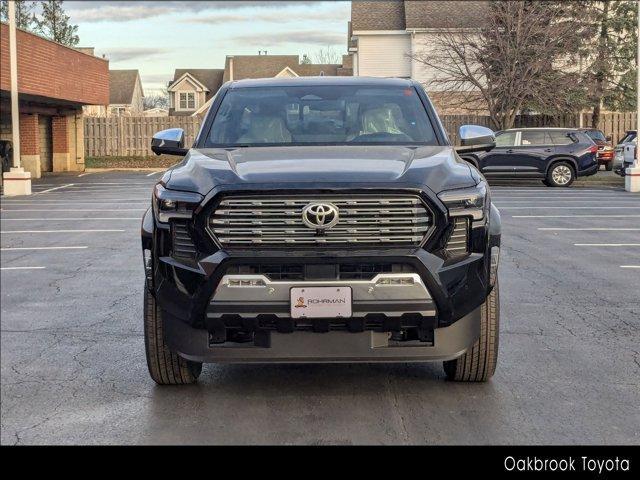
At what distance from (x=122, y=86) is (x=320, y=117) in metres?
80.2

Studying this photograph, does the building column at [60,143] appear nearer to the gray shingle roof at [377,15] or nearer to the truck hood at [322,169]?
the gray shingle roof at [377,15]

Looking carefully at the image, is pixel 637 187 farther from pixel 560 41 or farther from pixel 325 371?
pixel 325 371

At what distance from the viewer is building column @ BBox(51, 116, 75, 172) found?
3394cm

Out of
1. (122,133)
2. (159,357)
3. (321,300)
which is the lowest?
(159,357)

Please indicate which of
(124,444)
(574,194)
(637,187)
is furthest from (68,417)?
(637,187)

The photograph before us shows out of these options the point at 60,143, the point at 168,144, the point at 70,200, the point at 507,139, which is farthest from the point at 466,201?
the point at 60,143

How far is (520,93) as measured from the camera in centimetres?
3497

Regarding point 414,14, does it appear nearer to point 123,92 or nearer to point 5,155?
point 5,155

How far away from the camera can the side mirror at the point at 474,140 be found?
21.4 feet

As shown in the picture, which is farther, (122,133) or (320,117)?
(122,133)

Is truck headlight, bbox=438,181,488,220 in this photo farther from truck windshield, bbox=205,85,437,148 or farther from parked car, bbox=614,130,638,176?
parked car, bbox=614,130,638,176

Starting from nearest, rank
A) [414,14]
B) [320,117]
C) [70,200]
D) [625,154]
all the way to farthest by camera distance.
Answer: [320,117]
[70,200]
[625,154]
[414,14]

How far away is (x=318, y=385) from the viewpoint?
18.3ft

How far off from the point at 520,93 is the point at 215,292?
3192 centimetres
